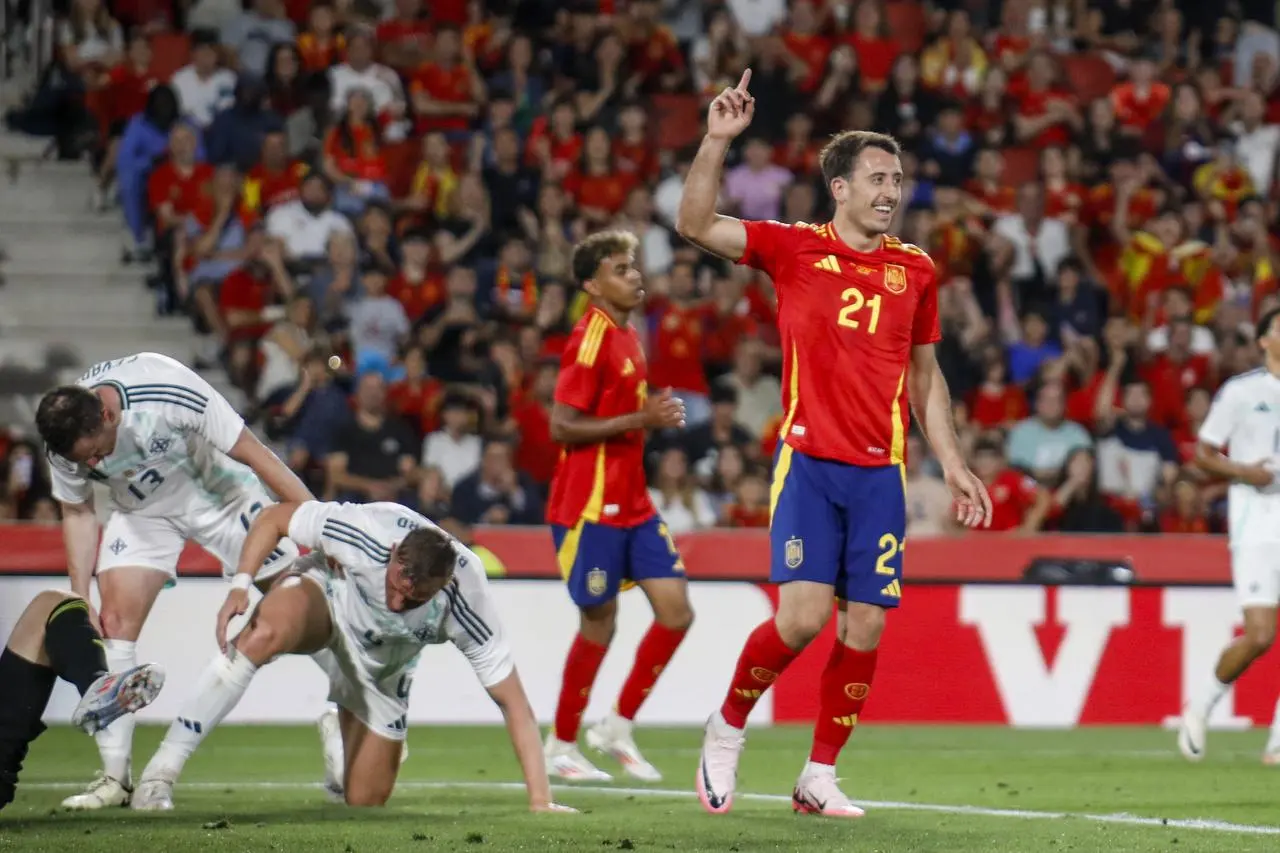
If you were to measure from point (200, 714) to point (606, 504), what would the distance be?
2.70 metres

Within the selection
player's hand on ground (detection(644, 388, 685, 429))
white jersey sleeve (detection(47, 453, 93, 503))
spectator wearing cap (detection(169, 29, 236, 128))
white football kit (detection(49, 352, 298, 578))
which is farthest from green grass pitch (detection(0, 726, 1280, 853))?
spectator wearing cap (detection(169, 29, 236, 128))

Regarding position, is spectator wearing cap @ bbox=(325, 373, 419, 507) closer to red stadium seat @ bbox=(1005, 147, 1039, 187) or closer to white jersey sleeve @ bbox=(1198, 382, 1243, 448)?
white jersey sleeve @ bbox=(1198, 382, 1243, 448)

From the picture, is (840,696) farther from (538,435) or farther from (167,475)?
(538,435)

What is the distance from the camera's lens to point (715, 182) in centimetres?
698

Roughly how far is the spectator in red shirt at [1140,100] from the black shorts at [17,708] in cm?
1459

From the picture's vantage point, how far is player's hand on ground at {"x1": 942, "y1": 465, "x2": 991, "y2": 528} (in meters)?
7.26

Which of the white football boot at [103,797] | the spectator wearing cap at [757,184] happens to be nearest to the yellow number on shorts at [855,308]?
the white football boot at [103,797]

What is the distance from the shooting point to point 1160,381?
17.0m

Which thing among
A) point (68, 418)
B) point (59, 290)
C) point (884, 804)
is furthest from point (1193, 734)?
point (59, 290)

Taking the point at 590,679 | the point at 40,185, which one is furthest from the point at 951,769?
the point at 40,185

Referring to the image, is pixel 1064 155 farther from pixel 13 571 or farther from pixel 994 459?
pixel 13 571

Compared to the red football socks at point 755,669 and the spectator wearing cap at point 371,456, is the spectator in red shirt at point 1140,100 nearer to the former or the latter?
the spectator wearing cap at point 371,456

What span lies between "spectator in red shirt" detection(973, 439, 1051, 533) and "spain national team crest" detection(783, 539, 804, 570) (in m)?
8.30

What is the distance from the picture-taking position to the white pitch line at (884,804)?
7379 millimetres
